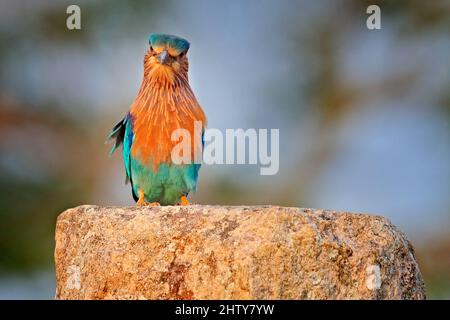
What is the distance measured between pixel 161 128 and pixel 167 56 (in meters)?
0.45

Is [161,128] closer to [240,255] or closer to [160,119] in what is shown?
[160,119]

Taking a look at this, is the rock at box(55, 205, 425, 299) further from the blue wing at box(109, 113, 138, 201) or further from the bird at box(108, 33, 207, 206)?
the blue wing at box(109, 113, 138, 201)

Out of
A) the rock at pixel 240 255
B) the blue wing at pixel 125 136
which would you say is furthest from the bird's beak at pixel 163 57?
the rock at pixel 240 255

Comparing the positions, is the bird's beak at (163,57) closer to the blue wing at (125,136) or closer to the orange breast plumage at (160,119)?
the orange breast plumage at (160,119)

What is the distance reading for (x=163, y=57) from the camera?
13.8ft

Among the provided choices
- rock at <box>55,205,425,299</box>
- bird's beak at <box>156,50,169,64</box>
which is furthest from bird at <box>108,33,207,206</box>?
rock at <box>55,205,425,299</box>

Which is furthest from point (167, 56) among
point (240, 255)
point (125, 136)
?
point (240, 255)

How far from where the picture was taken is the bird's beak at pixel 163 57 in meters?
4.22

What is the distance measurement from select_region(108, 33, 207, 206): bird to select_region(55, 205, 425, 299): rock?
4.24ft

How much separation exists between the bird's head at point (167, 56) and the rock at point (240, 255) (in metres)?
1.66

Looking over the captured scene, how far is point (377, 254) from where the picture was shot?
263 centimetres
